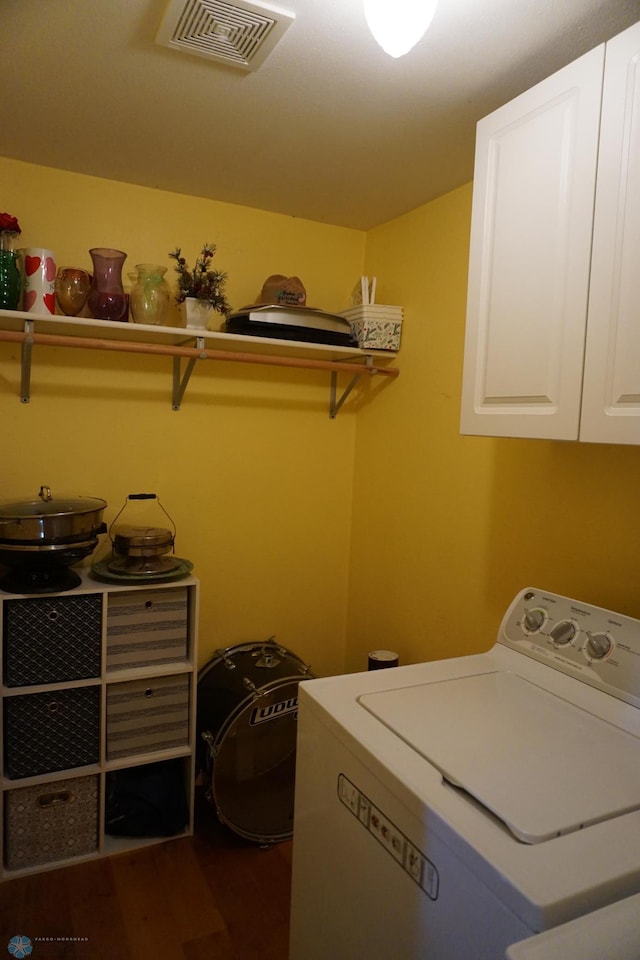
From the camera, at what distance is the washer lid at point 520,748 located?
3.02 feet

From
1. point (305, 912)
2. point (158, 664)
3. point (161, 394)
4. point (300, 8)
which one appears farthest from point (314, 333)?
point (305, 912)

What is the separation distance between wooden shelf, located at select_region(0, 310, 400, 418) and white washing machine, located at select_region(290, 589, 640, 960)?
113 cm

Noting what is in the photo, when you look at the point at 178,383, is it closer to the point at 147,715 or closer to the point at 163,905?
the point at 147,715

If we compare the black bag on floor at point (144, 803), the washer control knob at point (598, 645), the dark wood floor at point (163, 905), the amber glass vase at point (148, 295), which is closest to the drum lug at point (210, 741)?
the black bag on floor at point (144, 803)

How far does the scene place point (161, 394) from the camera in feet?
7.57

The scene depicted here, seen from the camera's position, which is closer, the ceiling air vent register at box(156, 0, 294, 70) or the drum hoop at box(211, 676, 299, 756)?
the ceiling air vent register at box(156, 0, 294, 70)

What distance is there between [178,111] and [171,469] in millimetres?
1182

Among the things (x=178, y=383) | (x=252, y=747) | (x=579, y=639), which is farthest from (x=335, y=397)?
(x=579, y=639)

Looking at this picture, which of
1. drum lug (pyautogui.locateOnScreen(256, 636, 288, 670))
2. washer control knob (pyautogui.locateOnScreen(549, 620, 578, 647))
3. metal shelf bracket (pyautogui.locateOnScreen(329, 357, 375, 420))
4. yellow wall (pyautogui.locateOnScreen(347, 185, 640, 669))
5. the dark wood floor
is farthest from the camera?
metal shelf bracket (pyautogui.locateOnScreen(329, 357, 375, 420))

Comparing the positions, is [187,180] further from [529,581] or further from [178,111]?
[529,581]

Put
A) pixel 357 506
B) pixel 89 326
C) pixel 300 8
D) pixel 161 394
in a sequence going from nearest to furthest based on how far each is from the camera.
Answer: pixel 300 8, pixel 89 326, pixel 161 394, pixel 357 506

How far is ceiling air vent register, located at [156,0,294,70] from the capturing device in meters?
1.20

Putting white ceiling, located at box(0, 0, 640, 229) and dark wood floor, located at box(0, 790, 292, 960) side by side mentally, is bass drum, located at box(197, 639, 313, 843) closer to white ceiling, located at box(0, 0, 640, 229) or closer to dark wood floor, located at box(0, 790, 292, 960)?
dark wood floor, located at box(0, 790, 292, 960)

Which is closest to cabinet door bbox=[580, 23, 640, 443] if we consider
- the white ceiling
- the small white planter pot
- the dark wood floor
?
the white ceiling
